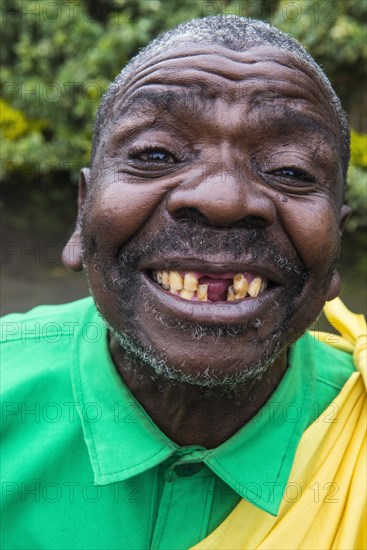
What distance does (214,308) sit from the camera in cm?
161

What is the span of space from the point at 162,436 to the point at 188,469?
107 millimetres

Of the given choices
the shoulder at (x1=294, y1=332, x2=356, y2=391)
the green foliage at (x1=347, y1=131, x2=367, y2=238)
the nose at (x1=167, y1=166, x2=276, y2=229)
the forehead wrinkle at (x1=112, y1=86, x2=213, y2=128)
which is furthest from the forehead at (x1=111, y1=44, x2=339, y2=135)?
the green foliage at (x1=347, y1=131, x2=367, y2=238)

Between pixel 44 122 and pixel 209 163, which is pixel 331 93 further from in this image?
pixel 44 122

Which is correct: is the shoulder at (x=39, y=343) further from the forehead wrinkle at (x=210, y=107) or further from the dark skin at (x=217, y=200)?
the forehead wrinkle at (x=210, y=107)

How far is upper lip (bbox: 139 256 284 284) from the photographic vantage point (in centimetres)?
160

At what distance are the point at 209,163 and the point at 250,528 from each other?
0.94 m

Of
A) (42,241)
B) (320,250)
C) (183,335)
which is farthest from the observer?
(42,241)

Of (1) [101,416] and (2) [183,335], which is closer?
(2) [183,335]

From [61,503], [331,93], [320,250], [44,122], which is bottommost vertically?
[44,122]

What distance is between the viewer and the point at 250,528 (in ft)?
5.96

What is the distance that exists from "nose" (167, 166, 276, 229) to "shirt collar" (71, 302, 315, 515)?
0.54 m

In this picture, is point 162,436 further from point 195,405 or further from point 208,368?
point 208,368

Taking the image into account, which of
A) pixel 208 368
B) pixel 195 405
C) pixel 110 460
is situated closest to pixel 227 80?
pixel 208 368

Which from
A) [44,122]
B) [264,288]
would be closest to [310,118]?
[264,288]
